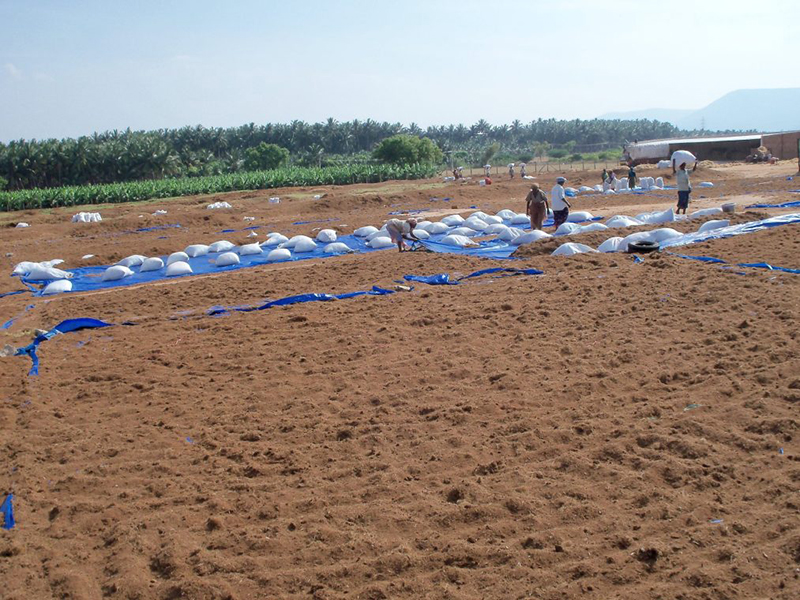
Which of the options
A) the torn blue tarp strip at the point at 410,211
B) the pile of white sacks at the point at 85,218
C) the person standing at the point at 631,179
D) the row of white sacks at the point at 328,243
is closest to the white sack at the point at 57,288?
the row of white sacks at the point at 328,243

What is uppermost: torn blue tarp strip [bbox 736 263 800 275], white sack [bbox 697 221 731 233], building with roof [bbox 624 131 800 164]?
building with roof [bbox 624 131 800 164]

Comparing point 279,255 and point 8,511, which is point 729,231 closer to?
point 279,255

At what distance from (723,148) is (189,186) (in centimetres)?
2823

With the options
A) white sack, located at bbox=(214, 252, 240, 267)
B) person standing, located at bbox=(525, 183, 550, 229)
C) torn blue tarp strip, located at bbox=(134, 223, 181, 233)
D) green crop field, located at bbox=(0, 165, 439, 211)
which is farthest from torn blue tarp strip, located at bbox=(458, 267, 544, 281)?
green crop field, located at bbox=(0, 165, 439, 211)

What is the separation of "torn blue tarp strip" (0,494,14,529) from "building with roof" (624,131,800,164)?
33.3m

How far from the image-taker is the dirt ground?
10.7 ft

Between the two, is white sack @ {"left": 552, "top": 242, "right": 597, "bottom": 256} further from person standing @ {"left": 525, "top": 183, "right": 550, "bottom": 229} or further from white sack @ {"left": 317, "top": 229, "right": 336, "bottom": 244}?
white sack @ {"left": 317, "top": 229, "right": 336, "bottom": 244}

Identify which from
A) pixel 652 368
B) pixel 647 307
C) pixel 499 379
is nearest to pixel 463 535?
pixel 499 379

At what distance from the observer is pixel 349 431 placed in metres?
4.84

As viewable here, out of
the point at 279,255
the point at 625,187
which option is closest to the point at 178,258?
the point at 279,255

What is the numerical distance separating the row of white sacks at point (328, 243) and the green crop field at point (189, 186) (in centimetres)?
1851

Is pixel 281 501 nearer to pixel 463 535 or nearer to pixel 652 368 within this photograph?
pixel 463 535

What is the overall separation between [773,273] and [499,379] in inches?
154

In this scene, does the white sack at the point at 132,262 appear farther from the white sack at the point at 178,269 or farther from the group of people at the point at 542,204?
the group of people at the point at 542,204
